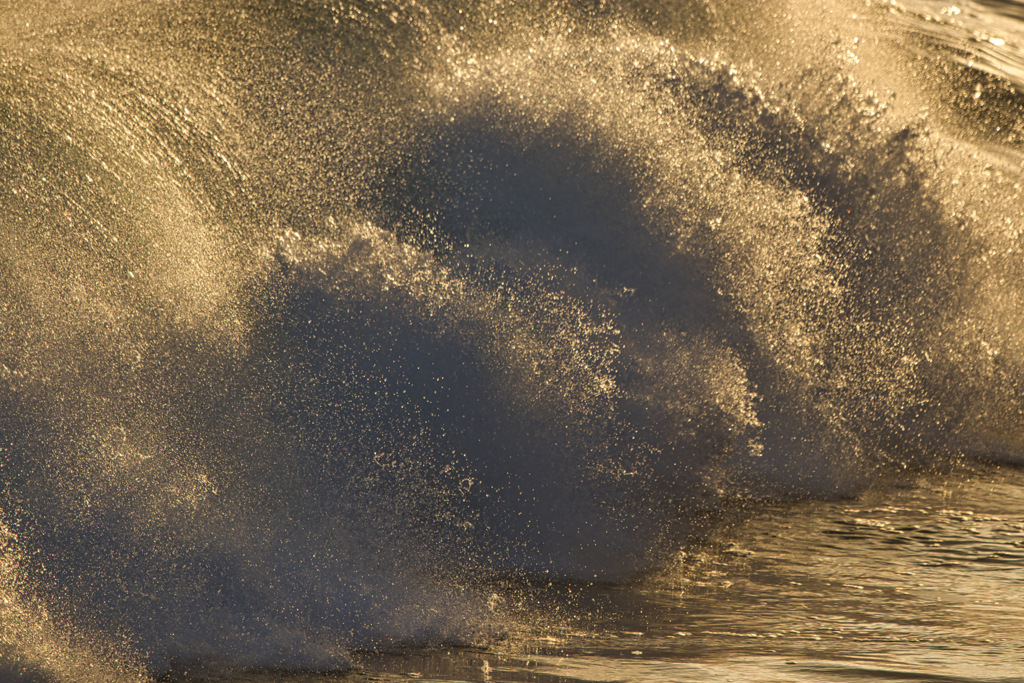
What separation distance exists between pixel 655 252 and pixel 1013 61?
0.86 metres

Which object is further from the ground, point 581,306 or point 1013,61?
point 1013,61

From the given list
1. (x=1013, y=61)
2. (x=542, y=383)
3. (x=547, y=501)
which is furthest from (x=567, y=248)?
(x=1013, y=61)

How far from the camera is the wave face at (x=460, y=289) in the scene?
1.20 meters

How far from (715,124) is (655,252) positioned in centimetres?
30

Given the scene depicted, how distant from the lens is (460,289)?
123 cm

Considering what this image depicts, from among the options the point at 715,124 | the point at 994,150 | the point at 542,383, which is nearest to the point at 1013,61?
the point at 994,150

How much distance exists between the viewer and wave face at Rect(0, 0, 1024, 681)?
1200 mm

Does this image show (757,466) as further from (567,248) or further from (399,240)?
(399,240)

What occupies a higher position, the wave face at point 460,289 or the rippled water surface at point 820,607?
the wave face at point 460,289

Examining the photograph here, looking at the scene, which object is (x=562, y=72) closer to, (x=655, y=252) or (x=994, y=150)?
(x=655, y=252)

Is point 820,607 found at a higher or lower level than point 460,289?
lower

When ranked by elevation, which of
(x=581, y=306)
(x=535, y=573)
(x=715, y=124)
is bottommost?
(x=535, y=573)

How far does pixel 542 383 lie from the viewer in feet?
4.04

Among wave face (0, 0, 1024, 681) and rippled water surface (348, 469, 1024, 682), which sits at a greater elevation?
wave face (0, 0, 1024, 681)
